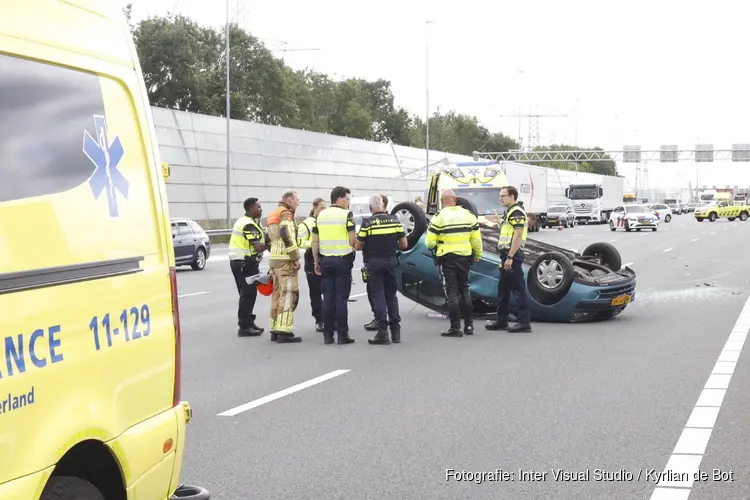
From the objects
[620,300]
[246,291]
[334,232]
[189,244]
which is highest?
[334,232]

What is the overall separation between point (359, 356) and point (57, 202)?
7.95 metres

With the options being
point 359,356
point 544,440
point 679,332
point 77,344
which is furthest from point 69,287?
point 679,332

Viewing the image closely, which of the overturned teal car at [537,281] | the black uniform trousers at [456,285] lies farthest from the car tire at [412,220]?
the black uniform trousers at [456,285]

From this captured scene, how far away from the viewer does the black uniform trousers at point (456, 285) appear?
42.1 feet

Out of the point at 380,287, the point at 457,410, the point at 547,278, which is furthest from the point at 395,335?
the point at 457,410

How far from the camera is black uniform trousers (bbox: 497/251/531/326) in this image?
519 inches

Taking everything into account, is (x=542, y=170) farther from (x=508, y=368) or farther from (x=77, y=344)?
(x=77, y=344)

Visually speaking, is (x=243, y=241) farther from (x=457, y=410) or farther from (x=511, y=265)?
(x=457, y=410)

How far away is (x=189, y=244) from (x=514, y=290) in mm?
14533

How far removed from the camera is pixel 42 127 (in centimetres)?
350

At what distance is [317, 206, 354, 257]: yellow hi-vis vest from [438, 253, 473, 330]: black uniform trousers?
4.55 feet

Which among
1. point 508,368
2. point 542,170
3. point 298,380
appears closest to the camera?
point 298,380

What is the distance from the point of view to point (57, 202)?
11.4 feet

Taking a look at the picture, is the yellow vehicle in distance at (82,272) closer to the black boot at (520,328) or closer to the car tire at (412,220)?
the black boot at (520,328)
